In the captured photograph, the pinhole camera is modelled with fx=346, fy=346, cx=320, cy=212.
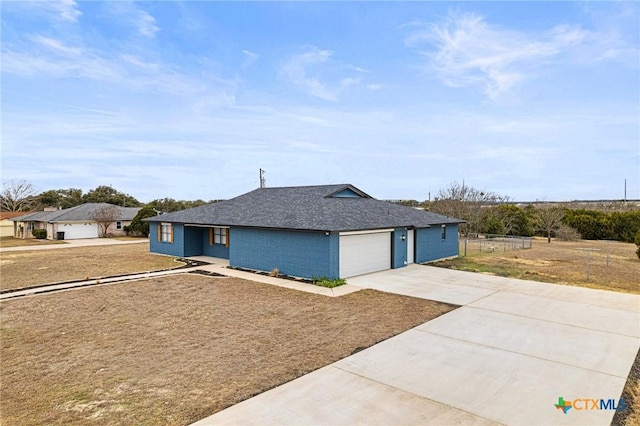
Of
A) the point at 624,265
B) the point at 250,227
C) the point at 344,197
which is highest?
the point at 344,197

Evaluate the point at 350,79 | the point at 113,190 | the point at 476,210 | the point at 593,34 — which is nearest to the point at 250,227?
the point at 350,79

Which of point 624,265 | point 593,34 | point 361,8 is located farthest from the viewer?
point 624,265

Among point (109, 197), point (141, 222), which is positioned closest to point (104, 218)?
point (141, 222)

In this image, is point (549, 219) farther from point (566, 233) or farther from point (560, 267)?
point (560, 267)

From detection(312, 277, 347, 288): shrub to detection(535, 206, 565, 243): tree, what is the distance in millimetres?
25895

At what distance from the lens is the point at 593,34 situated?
46.4 feet

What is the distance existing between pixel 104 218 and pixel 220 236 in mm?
21500

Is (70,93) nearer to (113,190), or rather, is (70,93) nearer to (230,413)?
(230,413)

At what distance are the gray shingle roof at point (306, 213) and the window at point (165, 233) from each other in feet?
1.55

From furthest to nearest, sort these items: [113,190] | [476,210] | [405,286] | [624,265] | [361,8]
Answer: [113,190], [476,210], [624,265], [361,8], [405,286]

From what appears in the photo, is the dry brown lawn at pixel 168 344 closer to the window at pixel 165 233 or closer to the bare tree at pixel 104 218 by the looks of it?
the window at pixel 165 233

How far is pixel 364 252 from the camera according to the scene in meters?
15.0

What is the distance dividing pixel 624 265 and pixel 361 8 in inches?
726

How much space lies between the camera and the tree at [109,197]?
53625mm
